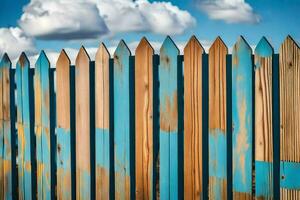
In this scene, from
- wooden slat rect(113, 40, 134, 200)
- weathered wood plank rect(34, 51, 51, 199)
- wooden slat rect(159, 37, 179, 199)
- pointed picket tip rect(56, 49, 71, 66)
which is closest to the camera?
wooden slat rect(159, 37, 179, 199)

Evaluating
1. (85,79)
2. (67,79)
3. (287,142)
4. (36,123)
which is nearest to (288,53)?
(287,142)

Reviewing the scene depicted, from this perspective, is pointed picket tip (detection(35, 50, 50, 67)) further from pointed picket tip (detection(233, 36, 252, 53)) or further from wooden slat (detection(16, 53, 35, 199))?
pointed picket tip (detection(233, 36, 252, 53))

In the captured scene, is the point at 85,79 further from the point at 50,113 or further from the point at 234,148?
the point at 234,148

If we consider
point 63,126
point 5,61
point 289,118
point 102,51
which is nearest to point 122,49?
point 102,51

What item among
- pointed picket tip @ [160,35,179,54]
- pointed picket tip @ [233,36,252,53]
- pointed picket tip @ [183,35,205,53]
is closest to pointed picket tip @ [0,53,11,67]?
pointed picket tip @ [160,35,179,54]

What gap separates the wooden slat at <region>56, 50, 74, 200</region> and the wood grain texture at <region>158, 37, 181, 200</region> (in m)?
1.10

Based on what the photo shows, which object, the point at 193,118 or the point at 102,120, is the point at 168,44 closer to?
the point at 193,118

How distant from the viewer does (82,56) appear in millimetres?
3852

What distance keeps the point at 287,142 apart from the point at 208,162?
628 millimetres

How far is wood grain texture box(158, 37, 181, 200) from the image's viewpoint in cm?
325

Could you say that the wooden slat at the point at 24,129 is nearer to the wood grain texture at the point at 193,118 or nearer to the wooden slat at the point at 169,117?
the wooden slat at the point at 169,117

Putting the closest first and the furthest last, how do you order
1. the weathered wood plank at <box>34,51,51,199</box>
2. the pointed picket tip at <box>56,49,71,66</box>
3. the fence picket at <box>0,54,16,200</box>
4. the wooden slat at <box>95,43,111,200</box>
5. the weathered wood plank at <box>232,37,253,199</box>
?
the weathered wood plank at <box>232,37,253,199</box> < the wooden slat at <box>95,43,111,200</box> < the pointed picket tip at <box>56,49,71,66</box> < the weathered wood plank at <box>34,51,51,199</box> < the fence picket at <box>0,54,16,200</box>

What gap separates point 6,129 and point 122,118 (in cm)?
185

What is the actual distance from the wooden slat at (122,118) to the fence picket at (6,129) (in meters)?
1.65
